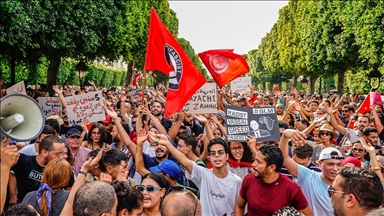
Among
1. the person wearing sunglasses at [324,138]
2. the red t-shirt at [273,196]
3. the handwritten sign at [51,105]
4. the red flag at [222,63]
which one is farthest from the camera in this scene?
the handwritten sign at [51,105]

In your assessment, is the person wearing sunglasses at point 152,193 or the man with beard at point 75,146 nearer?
the person wearing sunglasses at point 152,193

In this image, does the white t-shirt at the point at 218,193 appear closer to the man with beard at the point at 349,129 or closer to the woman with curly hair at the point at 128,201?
the woman with curly hair at the point at 128,201

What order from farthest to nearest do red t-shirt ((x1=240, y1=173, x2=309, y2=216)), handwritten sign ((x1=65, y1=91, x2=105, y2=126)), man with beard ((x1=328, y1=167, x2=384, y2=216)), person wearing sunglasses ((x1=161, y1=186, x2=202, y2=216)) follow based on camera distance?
handwritten sign ((x1=65, y1=91, x2=105, y2=126)) → red t-shirt ((x1=240, y1=173, x2=309, y2=216)) → man with beard ((x1=328, y1=167, x2=384, y2=216)) → person wearing sunglasses ((x1=161, y1=186, x2=202, y2=216))

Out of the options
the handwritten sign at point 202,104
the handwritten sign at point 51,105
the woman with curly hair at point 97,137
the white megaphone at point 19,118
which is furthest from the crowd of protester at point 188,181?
the handwritten sign at point 51,105

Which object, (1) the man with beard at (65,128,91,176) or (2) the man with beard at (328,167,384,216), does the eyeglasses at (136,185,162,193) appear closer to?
(2) the man with beard at (328,167,384,216)

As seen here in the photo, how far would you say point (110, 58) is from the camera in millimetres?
24609

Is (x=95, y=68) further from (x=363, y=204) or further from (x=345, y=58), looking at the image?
(x=363, y=204)

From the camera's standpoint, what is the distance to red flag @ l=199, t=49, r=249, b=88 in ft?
35.1

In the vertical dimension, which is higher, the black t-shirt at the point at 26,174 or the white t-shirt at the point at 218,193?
the black t-shirt at the point at 26,174

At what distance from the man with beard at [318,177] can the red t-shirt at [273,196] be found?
19.0 inches

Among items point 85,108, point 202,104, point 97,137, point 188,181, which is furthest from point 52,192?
point 202,104

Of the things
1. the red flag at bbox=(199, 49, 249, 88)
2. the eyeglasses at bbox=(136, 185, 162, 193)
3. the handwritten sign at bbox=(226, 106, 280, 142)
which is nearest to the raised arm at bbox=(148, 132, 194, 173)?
the eyeglasses at bbox=(136, 185, 162, 193)

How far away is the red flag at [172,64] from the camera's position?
26.6 ft

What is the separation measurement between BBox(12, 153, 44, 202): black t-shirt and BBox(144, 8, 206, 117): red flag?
9.81 ft
